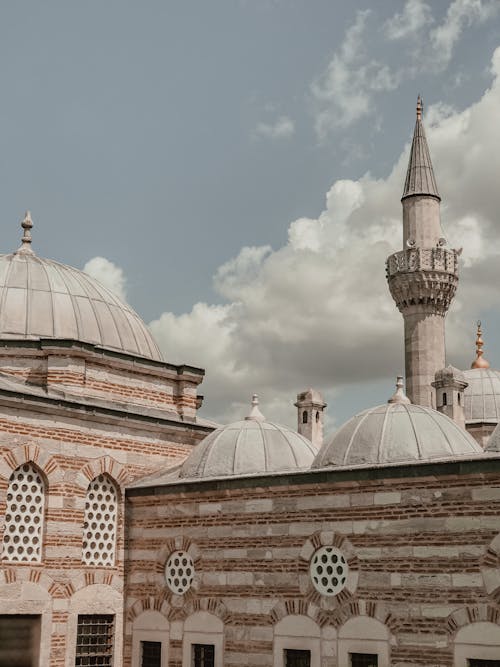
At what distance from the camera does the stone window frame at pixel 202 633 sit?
43.2ft

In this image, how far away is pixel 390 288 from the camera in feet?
91.8

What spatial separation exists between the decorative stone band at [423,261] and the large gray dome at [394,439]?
1414cm

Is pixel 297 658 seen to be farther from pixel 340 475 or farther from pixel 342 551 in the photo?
pixel 340 475

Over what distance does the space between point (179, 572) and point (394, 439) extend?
413 centimetres

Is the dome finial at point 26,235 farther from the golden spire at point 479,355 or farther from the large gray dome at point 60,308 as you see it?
the golden spire at point 479,355

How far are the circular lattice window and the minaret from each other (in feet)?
45.2

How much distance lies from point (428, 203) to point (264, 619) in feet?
58.3

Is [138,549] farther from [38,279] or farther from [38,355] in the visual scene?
[38,279]

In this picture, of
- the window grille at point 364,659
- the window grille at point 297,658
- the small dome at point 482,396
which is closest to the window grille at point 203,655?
the window grille at point 297,658

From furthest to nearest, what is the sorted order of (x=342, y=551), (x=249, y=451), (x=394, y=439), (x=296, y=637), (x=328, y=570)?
1. (x=249, y=451)
2. (x=394, y=439)
3. (x=296, y=637)
4. (x=328, y=570)
5. (x=342, y=551)

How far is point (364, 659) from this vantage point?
11711 mm

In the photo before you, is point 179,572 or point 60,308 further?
point 60,308

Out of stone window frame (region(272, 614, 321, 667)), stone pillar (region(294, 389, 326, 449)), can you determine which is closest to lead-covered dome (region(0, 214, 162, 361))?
stone pillar (region(294, 389, 326, 449))

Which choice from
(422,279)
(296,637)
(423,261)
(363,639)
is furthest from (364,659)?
(423,261)
